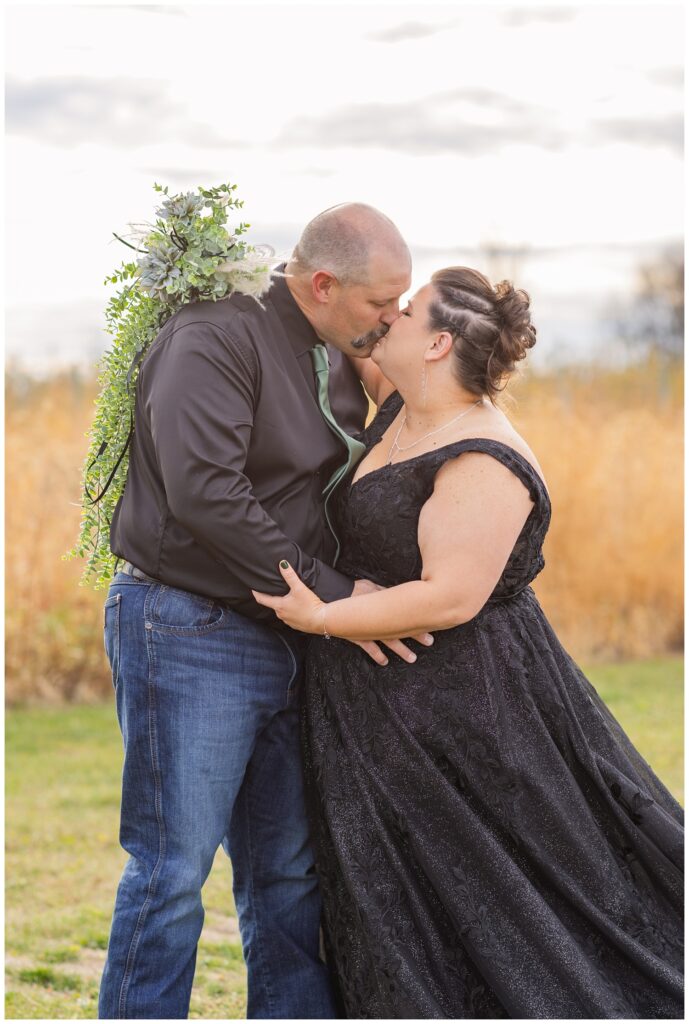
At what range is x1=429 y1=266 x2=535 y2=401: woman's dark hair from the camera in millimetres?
3199

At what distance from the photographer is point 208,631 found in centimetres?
311

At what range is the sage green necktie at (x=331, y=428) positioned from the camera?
330 centimetres

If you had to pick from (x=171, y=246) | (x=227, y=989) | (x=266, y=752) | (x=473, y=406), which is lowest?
(x=227, y=989)

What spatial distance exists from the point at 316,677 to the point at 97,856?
2925 mm

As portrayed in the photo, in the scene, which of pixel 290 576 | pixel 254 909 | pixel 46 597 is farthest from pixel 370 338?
pixel 46 597

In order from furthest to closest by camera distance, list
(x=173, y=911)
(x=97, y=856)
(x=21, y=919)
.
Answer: (x=97, y=856) < (x=21, y=919) < (x=173, y=911)

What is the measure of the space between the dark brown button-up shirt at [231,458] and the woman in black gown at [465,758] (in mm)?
122

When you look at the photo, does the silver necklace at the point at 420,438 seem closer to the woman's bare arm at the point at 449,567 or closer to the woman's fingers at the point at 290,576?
the woman's bare arm at the point at 449,567

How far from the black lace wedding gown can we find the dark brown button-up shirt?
221 millimetres

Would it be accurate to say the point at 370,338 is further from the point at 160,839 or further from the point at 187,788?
the point at 160,839

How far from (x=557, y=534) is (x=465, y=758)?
6373 millimetres

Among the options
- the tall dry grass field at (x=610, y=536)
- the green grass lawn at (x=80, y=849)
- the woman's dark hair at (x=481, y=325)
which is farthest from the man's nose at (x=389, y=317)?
the tall dry grass field at (x=610, y=536)

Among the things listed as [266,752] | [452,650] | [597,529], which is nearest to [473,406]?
[452,650]

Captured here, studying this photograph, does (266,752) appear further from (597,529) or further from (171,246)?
(597,529)
